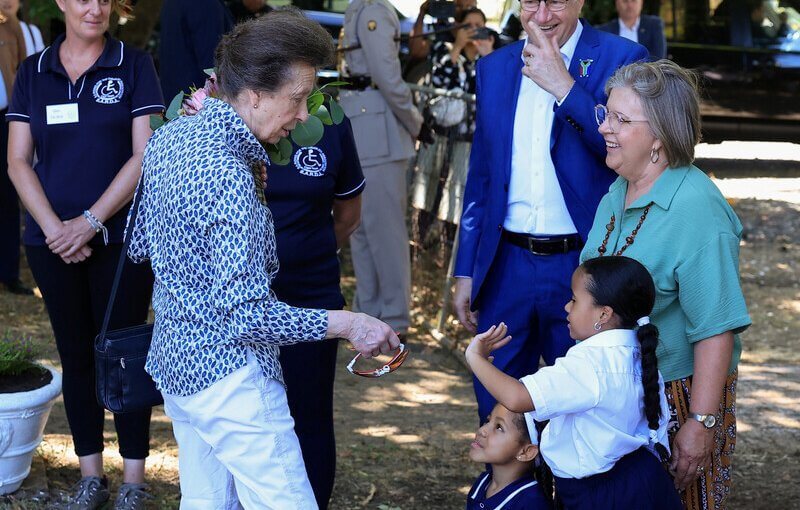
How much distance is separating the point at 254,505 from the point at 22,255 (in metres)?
7.12

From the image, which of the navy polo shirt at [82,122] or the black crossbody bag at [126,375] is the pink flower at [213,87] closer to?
the black crossbody bag at [126,375]

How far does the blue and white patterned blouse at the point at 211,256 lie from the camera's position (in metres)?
2.52

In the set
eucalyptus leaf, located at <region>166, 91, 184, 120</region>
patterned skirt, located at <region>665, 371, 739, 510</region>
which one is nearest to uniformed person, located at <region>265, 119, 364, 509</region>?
eucalyptus leaf, located at <region>166, 91, 184, 120</region>

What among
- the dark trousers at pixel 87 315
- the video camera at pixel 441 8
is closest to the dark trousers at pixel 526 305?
the dark trousers at pixel 87 315

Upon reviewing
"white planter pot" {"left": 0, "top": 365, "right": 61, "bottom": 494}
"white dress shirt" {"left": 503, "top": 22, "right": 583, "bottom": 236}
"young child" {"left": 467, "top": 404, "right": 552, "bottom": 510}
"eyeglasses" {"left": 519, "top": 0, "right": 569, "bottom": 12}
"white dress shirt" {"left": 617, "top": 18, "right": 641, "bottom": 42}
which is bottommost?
"white planter pot" {"left": 0, "top": 365, "right": 61, "bottom": 494}

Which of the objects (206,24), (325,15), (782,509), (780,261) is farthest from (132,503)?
(325,15)

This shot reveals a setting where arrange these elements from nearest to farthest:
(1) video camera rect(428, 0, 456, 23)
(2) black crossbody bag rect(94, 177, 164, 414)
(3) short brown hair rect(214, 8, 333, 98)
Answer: (3) short brown hair rect(214, 8, 333, 98) < (2) black crossbody bag rect(94, 177, 164, 414) < (1) video camera rect(428, 0, 456, 23)

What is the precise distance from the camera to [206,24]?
16.1ft

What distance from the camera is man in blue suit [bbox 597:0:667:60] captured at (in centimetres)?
880

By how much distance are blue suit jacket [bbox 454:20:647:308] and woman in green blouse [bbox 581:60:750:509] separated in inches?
13.6

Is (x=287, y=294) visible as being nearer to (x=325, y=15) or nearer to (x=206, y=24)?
(x=206, y=24)

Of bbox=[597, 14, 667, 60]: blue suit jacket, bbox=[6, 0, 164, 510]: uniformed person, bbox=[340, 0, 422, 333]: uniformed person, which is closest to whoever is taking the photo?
bbox=[6, 0, 164, 510]: uniformed person

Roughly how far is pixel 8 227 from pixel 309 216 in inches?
185

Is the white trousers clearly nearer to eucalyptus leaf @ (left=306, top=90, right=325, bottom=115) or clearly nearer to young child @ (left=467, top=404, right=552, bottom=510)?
young child @ (left=467, top=404, right=552, bottom=510)
